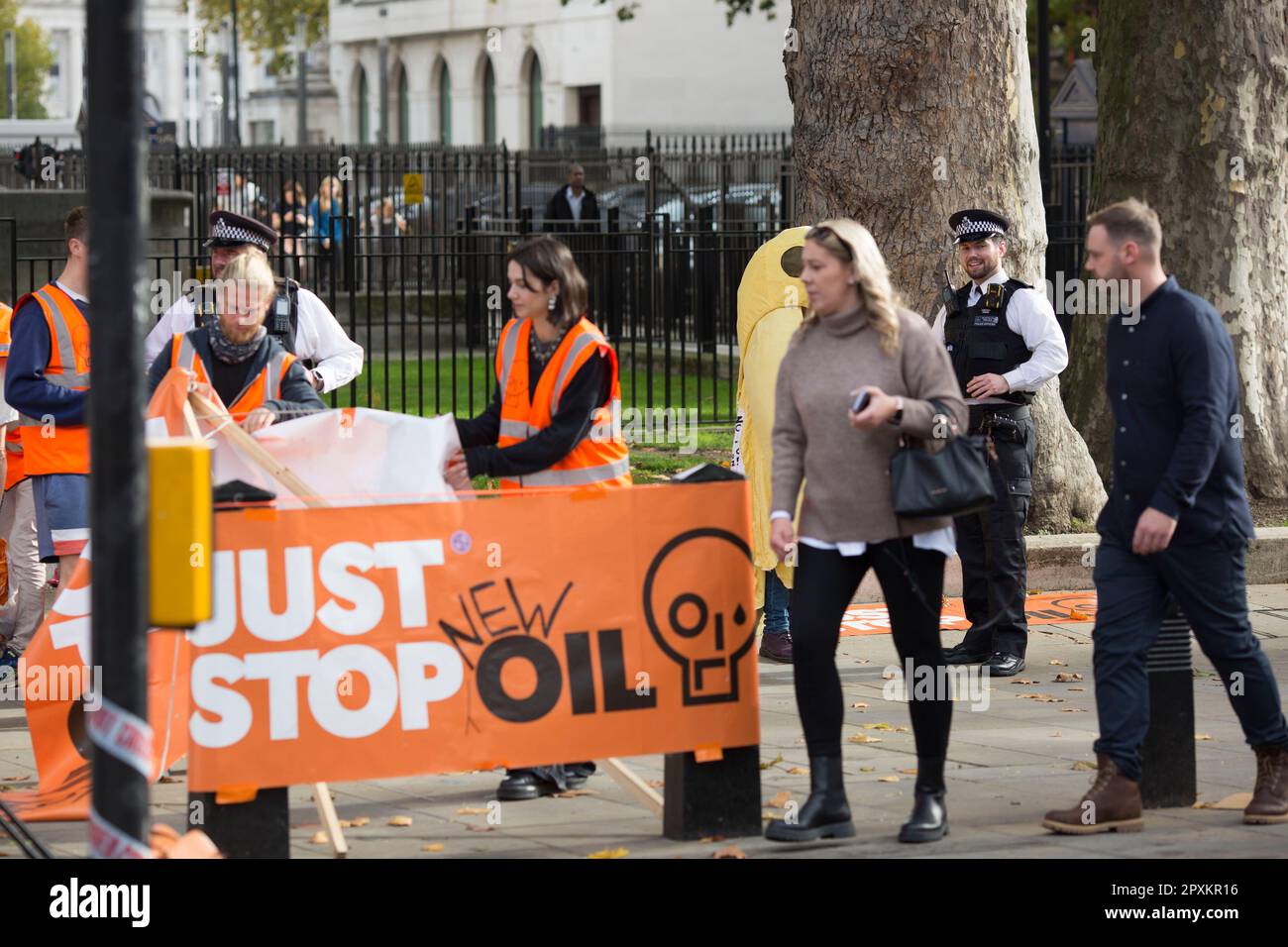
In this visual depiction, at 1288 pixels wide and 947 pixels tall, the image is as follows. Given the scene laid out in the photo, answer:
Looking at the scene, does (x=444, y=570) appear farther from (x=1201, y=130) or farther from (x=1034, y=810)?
(x=1201, y=130)

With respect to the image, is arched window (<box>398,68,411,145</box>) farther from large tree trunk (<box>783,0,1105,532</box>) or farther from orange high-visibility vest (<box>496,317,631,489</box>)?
orange high-visibility vest (<box>496,317,631,489</box>)

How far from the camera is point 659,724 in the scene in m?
6.11

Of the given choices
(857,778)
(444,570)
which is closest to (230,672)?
(444,570)

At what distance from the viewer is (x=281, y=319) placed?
25.2 feet

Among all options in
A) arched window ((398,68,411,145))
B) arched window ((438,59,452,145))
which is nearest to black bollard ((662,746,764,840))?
arched window ((438,59,452,145))

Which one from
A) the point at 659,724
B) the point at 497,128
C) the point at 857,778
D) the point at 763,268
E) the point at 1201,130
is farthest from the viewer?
the point at 497,128

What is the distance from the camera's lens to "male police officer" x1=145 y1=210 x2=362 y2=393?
7457 millimetres

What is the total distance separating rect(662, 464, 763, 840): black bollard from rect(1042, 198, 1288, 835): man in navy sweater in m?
0.94

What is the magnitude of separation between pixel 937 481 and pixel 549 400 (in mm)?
1458

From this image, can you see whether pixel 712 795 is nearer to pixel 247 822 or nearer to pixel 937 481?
pixel 937 481

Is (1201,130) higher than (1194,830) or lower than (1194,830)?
higher

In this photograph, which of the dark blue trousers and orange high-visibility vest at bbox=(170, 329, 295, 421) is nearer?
the dark blue trousers

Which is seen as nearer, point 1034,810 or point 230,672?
point 230,672

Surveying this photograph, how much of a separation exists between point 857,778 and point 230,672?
2.37 meters
